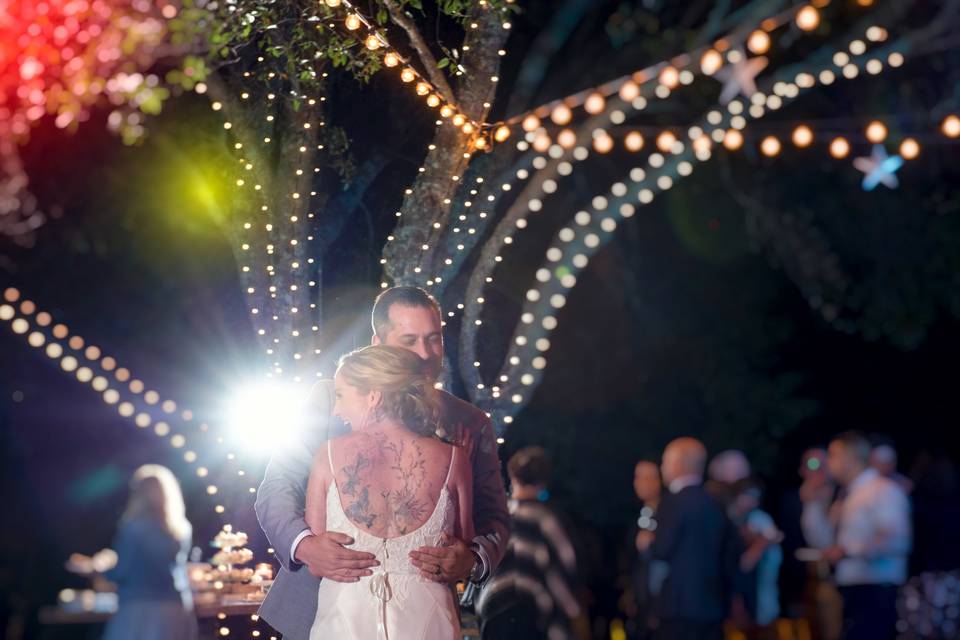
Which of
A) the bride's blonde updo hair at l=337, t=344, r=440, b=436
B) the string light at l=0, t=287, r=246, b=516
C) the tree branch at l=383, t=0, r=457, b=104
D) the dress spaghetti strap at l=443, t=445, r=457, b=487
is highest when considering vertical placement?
the string light at l=0, t=287, r=246, b=516

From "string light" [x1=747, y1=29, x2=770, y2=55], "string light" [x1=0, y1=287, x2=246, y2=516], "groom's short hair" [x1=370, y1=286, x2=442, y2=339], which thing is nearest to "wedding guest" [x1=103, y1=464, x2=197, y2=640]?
"groom's short hair" [x1=370, y1=286, x2=442, y2=339]

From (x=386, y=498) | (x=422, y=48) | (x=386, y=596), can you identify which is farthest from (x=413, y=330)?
(x=422, y=48)

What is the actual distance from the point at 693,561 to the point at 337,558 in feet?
12.0

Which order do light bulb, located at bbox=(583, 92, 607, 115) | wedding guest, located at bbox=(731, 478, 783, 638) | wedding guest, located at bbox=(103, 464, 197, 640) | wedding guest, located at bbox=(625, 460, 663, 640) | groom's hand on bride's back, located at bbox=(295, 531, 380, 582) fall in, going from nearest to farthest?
groom's hand on bride's back, located at bbox=(295, 531, 380, 582), wedding guest, located at bbox=(103, 464, 197, 640), light bulb, located at bbox=(583, 92, 607, 115), wedding guest, located at bbox=(625, 460, 663, 640), wedding guest, located at bbox=(731, 478, 783, 638)

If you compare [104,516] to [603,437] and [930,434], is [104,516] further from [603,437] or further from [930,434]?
[930,434]

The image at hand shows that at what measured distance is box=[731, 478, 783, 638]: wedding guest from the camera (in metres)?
9.52

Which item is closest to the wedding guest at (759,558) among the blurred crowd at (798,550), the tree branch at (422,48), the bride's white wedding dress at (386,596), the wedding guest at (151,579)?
the blurred crowd at (798,550)

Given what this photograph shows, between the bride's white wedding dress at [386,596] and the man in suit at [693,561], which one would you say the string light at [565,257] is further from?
the bride's white wedding dress at [386,596]

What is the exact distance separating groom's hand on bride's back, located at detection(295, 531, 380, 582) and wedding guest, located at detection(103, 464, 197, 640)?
3318 millimetres

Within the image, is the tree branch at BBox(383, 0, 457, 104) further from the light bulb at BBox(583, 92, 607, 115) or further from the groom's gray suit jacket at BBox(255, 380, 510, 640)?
the groom's gray suit jacket at BBox(255, 380, 510, 640)

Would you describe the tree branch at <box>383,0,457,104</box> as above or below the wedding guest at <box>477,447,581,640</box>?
above

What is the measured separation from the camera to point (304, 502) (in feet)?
15.0

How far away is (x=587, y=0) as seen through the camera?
1387 cm

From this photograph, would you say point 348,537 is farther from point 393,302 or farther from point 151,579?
point 151,579
